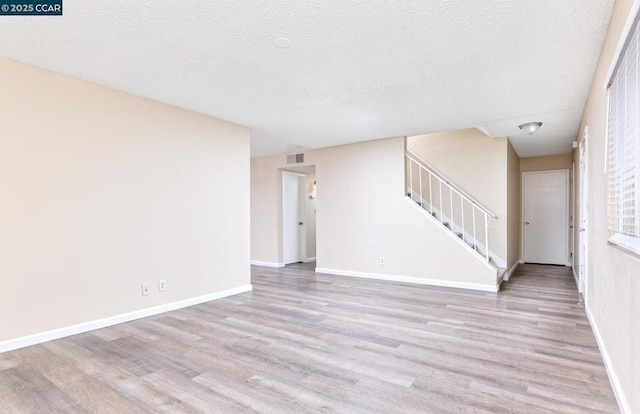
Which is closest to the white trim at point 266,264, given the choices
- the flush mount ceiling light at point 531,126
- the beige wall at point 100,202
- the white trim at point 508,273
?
the beige wall at point 100,202

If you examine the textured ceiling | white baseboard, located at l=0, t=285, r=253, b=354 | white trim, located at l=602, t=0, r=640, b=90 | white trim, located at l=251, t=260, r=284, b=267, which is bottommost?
white trim, located at l=251, t=260, r=284, b=267

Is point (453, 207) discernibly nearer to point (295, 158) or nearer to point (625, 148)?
point (295, 158)

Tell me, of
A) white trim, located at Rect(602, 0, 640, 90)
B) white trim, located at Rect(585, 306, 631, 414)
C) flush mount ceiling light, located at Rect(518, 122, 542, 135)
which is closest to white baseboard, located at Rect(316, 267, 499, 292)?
white trim, located at Rect(585, 306, 631, 414)

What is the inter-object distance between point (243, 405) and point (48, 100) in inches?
125

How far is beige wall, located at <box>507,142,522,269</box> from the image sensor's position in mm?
5926

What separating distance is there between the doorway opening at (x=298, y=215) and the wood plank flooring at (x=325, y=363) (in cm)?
342

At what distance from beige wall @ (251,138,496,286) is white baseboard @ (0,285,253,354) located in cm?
249

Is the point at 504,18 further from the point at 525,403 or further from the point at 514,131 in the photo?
the point at 514,131

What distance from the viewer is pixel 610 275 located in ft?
7.75

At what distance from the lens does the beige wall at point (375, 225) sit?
534 cm

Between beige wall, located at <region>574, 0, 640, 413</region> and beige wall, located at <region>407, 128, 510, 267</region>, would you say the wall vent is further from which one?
beige wall, located at <region>574, 0, 640, 413</region>

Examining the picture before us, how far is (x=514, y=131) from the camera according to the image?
526cm

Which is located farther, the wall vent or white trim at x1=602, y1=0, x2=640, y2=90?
the wall vent

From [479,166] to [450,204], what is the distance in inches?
33.2
